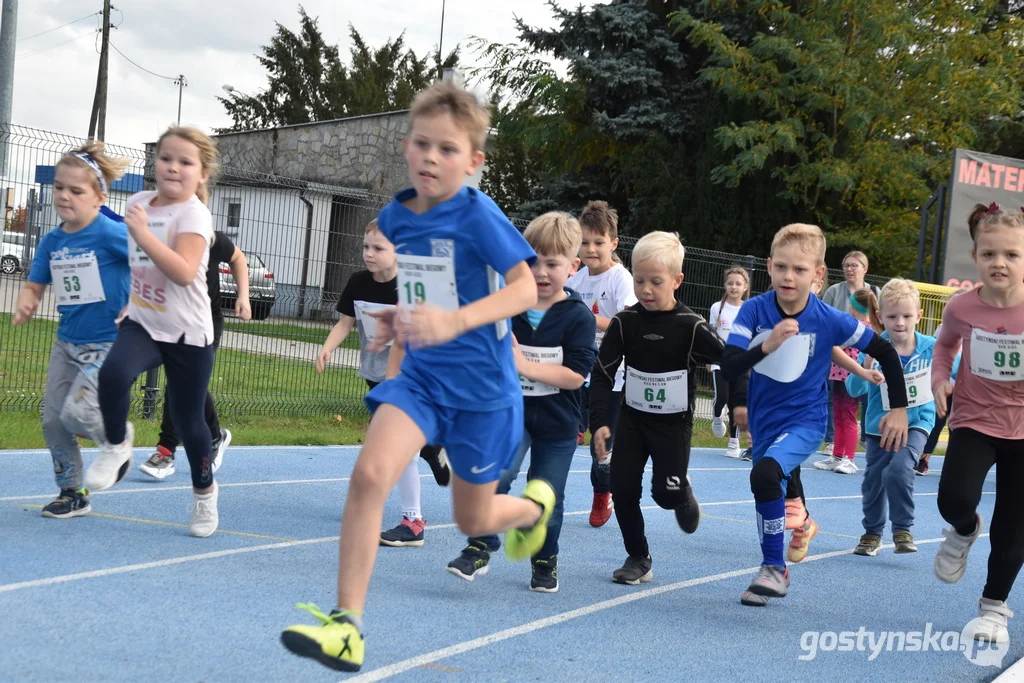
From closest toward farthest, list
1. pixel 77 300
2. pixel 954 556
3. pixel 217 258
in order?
pixel 954 556, pixel 77 300, pixel 217 258

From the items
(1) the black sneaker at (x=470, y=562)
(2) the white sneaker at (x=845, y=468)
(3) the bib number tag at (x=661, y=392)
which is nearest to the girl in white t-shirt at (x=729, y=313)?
(2) the white sneaker at (x=845, y=468)

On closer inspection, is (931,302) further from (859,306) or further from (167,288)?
(167,288)

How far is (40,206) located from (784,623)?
763 centimetres

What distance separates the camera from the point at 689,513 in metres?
6.09

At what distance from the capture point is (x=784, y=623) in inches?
215

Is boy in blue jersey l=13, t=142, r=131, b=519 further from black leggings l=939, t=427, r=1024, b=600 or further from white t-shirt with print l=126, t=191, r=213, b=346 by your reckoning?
black leggings l=939, t=427, r=1024, b=600

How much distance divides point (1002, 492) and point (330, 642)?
3700 millimetres

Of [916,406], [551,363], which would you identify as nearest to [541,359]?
[551,363]

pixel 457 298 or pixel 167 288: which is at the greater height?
pixel 457 298

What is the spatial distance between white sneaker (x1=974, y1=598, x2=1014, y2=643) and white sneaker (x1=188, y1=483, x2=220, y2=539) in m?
3.96

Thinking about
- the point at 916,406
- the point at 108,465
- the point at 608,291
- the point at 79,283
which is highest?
the point at 608,291

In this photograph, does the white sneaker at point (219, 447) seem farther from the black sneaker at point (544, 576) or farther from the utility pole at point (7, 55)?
the utility pole at point (7, 55)

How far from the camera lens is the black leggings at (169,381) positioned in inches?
220

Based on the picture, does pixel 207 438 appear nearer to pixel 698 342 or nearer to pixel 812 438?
pixel 698 342
